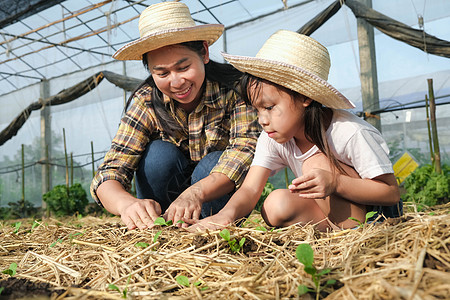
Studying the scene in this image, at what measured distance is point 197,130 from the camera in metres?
1.82

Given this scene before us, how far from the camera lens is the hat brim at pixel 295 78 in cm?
129

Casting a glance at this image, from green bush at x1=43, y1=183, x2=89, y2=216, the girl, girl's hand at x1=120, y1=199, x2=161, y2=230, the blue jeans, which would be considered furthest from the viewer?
green bush at x1=43, y1=183, x2=89, y2=216

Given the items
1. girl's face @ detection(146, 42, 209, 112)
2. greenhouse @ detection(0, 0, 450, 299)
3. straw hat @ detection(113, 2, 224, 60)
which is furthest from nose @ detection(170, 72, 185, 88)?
greenhouse @ detection(0, 0, 450, 299)

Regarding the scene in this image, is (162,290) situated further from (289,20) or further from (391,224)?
(289,20)

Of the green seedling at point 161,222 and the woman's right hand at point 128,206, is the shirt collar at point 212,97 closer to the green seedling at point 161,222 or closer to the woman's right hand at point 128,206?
the woman's right hand at point 128,206

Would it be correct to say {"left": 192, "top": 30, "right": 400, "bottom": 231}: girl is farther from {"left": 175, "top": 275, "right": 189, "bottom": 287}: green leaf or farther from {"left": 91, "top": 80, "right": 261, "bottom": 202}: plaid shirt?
{"left": 175, "top": 275, "right": 189, "bottom": 287}: green leaf

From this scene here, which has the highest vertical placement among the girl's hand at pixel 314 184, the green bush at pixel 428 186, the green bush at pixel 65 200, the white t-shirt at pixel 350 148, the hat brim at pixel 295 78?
the hat brim at pixel 295 78

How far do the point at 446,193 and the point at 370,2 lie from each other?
2.62 m

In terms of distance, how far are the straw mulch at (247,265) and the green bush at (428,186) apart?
2074mm

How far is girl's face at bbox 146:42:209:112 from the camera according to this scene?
156 centimetres

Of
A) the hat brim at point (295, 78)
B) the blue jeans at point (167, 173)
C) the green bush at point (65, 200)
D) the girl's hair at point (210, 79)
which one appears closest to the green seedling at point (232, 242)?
the hat brim at point (295, 78)

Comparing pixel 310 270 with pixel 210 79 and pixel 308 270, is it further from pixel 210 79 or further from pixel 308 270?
pixel 210 79

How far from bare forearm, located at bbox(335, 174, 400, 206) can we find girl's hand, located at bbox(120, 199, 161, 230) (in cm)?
66

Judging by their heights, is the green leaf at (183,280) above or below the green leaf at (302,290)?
below
